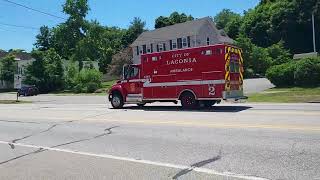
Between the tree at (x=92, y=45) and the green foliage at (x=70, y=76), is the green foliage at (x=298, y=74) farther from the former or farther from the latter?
the tree at (x=92, y=45)

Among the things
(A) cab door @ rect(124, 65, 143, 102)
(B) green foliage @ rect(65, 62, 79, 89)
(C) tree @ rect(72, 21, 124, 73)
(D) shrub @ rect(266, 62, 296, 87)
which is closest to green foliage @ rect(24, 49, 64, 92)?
(B) green foliage @ rect(65, 62, 79, 89)

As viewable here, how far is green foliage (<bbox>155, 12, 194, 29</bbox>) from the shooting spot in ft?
354

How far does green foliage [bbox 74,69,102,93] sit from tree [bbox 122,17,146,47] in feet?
141

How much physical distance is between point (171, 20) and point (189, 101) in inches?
3440

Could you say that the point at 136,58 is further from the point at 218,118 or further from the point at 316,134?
the point at 316,134

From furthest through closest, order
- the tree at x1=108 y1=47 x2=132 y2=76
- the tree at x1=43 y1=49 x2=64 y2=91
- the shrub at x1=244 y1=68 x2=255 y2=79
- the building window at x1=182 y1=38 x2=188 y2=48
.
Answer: the tree at x1=108 y1=47 x2=132 y2=76, the tree at x1=43 y1=49 x2=64 y2=91, the building window at x1=182 y1=38 x2=188 y2=48, the shrub at x1=244 y1=68 x2=255 y2=79

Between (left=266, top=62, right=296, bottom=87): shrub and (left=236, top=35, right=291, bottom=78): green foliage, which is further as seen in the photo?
(left=236, top=35, right=291, bottom=78): green foliage

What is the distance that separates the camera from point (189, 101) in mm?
22234

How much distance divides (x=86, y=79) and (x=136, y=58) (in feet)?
43.3

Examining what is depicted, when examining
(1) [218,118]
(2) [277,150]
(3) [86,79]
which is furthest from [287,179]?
(3) [86,79]

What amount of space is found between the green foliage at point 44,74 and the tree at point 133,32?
30747 millimetres

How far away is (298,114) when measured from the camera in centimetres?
1656

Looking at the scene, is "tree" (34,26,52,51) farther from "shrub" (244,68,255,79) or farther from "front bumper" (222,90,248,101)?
"front bumper" (222,90,248,101)

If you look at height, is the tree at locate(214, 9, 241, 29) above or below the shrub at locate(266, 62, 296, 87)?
above
